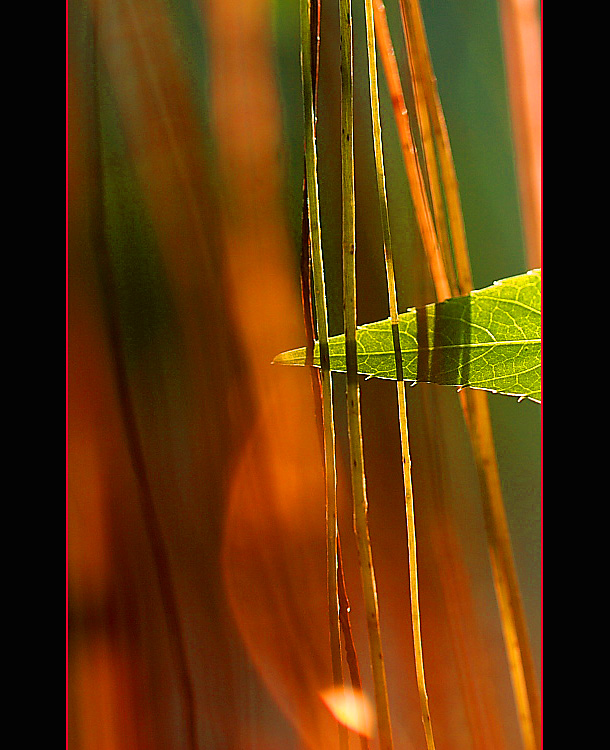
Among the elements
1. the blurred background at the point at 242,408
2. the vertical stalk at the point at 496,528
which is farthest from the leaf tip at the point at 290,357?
the vertical stalk at the point at 496,528

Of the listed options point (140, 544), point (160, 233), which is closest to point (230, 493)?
point (140, 544)

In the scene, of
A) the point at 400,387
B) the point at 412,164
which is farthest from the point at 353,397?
the point at 412,164

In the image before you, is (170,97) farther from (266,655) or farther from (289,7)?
(266,655)

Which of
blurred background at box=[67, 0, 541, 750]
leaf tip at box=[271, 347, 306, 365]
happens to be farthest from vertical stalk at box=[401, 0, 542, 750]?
leaf tip at box=[271, 347, 306, 365]

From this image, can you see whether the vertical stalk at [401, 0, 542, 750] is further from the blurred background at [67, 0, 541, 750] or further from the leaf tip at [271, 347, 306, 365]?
the leaf tip at [271, 347, 306, 365]

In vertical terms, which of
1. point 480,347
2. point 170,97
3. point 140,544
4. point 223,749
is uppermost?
point 170,97

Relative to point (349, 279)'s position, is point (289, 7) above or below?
above

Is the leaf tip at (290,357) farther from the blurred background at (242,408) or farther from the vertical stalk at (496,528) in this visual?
the vertical stalk at (496,528)

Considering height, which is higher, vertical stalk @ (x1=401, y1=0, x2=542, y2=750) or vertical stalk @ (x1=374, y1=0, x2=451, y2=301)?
vertical stalk @ (x1=374, y1=0, x2=451, y2=301)
